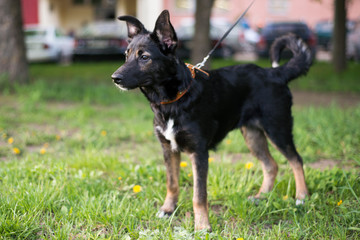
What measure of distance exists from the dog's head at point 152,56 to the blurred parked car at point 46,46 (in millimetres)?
14092

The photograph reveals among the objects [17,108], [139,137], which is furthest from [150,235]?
[17,108]

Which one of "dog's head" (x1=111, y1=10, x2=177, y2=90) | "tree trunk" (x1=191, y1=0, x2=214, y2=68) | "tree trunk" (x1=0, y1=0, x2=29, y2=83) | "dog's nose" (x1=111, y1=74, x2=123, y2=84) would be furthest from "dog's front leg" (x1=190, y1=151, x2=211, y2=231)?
"tree trunk" (x1=0, y1=0, x2=29, y2=83)

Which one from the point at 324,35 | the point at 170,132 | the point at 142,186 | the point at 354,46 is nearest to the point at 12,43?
the point at 142,186

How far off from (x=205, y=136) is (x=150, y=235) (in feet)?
2.80

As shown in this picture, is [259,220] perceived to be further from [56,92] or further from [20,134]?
[56,92]

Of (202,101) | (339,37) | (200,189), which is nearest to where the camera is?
(200,189)

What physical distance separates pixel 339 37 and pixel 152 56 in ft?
33.3

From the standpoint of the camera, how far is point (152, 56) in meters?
2.73

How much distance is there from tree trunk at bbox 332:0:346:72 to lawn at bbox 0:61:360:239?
632 cm

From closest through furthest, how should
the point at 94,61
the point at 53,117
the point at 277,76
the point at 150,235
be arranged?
the point at 150,235 → the point at 277,76 → the point at 53,117 → the point at 94,61

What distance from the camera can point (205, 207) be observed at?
286 centimetres

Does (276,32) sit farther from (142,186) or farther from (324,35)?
(142,186)

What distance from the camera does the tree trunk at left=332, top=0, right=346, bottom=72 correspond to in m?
10.9

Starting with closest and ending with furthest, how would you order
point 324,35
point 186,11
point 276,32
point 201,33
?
point 201,33 → point 276,32 → point 324,35 → point 186,11
